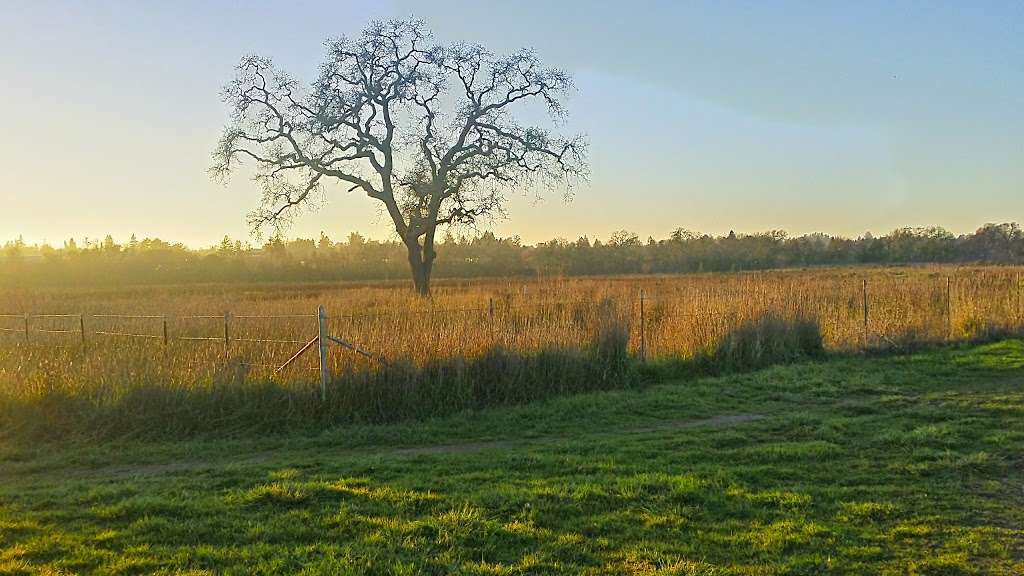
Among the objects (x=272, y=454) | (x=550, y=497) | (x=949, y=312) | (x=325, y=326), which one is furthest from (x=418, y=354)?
(x=949, y=312)

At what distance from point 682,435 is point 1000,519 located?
372cm

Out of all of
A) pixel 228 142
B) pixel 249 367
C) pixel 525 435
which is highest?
pixel 228 142

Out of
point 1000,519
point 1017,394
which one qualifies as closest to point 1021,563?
point 1000,519

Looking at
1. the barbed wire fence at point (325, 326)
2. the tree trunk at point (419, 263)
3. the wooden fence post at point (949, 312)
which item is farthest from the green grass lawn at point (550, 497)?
the tree trunk at point (419, 263)

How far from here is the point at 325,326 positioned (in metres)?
11.1

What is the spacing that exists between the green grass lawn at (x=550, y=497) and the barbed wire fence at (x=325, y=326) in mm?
1829

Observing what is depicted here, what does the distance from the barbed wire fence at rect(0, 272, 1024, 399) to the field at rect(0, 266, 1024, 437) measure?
0.07m

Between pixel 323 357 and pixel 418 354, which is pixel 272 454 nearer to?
pixel 323 357

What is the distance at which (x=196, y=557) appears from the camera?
5.14 meters

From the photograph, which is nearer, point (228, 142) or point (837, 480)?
point (837, 480)

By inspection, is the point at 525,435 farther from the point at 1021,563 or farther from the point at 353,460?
the point at 1021,563

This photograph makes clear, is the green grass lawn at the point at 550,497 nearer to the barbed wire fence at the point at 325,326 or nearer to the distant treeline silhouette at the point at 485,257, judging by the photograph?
the barbed wire fence at the point at 325,326

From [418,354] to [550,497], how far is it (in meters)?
5.46

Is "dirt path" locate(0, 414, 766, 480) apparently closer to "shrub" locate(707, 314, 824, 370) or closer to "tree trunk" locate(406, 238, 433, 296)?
"shrub" locate(707, 314, 824, 370)
